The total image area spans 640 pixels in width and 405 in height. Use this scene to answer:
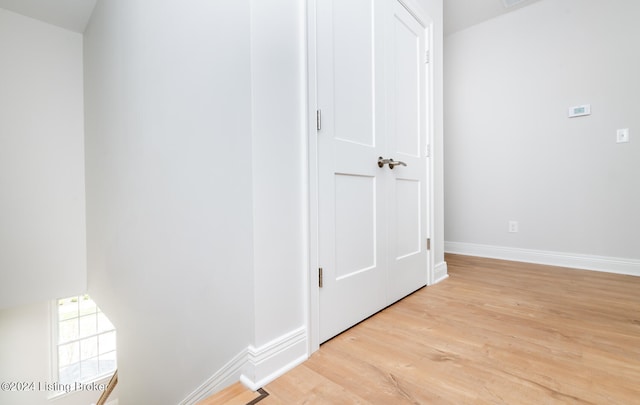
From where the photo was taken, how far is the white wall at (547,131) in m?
2.37

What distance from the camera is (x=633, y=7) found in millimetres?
2297

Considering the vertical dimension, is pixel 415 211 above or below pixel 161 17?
below

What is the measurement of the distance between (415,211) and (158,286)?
1.82m

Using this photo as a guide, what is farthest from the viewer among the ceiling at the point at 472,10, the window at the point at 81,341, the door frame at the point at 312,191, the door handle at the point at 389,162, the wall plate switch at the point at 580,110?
the window at the point at 81,341

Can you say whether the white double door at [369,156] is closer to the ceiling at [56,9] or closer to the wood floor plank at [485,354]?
the wood floor plank at [485,354]

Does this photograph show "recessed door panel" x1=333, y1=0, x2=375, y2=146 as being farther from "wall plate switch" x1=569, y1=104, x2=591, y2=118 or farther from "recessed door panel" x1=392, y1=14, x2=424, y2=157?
"wall plate switch" x1=569, y1=104, x2=591, y2=118

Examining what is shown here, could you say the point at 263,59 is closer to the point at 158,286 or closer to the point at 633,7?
the point at 158,286

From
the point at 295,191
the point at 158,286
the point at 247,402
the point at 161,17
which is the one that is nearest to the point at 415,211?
the point at 295,191

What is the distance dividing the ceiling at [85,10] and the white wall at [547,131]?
0.13 metres

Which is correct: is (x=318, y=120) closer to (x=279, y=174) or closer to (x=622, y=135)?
(x=279, y=174)

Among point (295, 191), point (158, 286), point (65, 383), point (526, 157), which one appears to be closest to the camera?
point (295, 191)

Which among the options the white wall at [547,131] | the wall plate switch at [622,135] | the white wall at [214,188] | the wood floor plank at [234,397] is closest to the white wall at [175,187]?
the white wall at [214,188]

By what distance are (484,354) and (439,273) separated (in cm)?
113

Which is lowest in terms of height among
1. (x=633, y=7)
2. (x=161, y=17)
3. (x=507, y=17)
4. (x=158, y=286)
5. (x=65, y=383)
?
(x=65, y=383)
